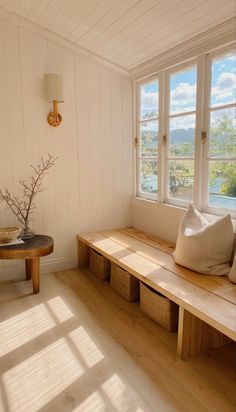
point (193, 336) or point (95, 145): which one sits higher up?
point (95, 145)

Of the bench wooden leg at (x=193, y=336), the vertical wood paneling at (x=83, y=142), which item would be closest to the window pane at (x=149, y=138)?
the vertical wood paneling at (x=83, y=142)

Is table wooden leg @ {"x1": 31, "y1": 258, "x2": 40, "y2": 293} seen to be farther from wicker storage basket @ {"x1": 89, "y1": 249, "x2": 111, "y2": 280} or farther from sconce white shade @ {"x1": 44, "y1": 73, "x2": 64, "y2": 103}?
sconce white shade @ {"x1": 44, "y1": 73, "x2": 64, "y2": 103}

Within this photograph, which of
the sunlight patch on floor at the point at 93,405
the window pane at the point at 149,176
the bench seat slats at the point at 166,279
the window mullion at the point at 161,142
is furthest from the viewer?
the window pane at the point at 149,176

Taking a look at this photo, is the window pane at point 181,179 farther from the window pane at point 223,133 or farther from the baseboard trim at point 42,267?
the baseboard trim at point 42,267

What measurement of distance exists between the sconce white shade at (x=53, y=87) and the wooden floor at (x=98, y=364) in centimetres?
176

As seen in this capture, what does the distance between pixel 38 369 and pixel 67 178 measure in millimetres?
1809

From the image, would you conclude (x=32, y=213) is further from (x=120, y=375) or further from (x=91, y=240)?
(x=120, y=375)

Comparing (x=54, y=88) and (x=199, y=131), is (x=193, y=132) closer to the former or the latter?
(x=199, y=131)

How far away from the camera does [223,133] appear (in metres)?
2.29

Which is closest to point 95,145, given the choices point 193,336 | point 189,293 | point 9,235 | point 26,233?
point 26,233

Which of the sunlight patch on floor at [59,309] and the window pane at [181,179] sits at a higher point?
the window pane at [181,179]

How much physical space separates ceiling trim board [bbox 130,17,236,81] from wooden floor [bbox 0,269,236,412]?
2038 millimetres

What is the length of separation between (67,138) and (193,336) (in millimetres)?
2091

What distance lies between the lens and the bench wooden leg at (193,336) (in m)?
1.79
